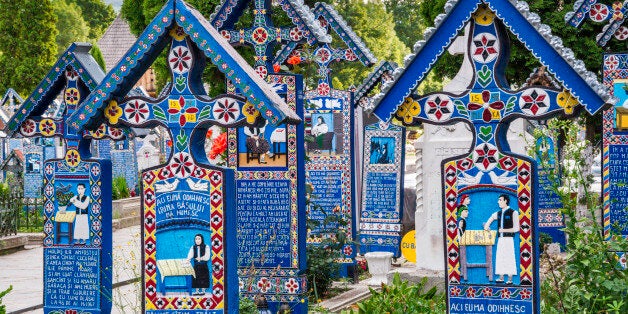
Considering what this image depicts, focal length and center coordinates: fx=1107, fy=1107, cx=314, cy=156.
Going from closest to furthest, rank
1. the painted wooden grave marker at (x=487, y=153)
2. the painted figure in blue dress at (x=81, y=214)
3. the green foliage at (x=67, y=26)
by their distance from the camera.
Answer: the painted wooden grave marker at (x=487, y=153), the painted figure in blue dress at (x=81, y=214), the green foliage at (x=67, y=26)

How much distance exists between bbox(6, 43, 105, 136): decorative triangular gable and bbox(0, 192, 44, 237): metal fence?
893 centimetres

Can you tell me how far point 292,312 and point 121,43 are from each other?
49384 millimetres

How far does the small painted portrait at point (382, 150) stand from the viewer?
1717 cm

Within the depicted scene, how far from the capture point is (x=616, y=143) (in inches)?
456

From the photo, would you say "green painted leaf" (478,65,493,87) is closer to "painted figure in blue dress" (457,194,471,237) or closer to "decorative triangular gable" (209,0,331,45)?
"painted figure in blue dress" (457,194,471,237)

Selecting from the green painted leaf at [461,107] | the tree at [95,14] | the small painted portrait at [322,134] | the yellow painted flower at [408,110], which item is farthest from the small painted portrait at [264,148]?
the tree at [95,14]

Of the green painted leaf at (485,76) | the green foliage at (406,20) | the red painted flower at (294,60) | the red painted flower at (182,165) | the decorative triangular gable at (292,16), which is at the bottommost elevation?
the red painted flower at (182,165)

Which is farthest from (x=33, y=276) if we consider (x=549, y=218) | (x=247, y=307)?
(x=549, y=218)

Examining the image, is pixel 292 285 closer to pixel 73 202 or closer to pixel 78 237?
pixel 78 237

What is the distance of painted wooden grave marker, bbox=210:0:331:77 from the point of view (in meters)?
11.7

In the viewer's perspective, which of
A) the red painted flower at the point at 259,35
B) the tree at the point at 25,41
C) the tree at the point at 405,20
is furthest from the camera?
the tree at the point at 405,20

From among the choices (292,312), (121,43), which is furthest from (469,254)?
(121,43)

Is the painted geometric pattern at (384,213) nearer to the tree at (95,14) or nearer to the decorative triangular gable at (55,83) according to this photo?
the decorative triangular gable at (55,83)

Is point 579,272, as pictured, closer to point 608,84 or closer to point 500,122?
point 500,122
